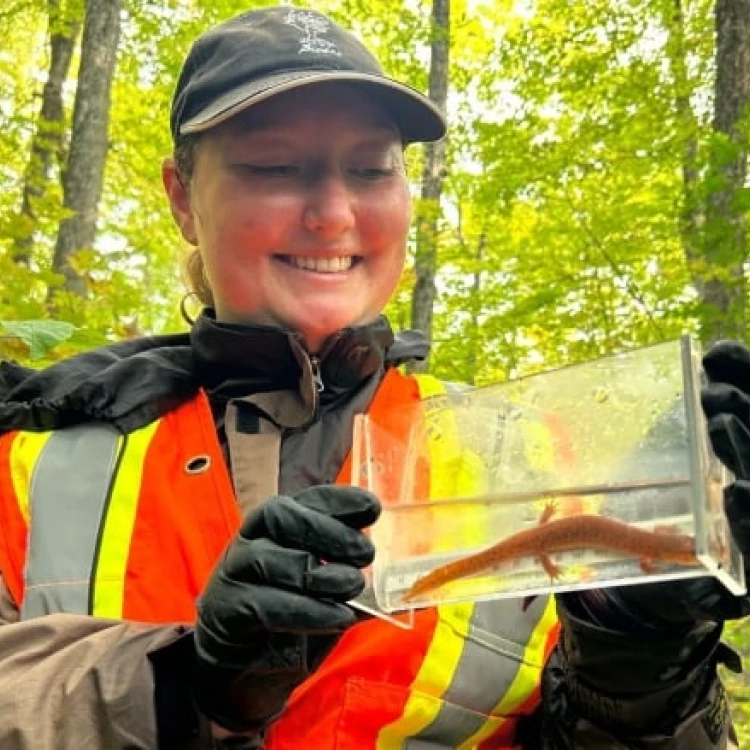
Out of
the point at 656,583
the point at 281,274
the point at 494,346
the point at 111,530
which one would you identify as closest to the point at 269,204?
the point at 281,274

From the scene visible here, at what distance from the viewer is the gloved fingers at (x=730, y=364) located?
1.44 metres

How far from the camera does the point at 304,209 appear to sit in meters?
2.14

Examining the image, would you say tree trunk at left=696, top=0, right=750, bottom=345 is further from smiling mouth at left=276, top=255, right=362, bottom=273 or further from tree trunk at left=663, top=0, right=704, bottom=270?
smiling mouth at left=276, top=255, right=362, bottom=273

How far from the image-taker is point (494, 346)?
41.1 feet

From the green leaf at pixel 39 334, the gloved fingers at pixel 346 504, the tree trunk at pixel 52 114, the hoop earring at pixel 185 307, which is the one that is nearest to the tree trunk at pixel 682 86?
the tree trunk at pixel 52 114

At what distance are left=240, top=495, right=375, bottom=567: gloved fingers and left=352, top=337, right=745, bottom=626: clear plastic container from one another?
0.55 ft

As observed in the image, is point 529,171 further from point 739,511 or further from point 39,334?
point 739,511

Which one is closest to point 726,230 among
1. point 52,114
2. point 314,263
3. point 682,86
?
point 682,86

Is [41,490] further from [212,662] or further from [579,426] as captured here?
[579,426]

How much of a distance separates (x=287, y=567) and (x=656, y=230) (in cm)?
963

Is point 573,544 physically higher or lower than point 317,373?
lower

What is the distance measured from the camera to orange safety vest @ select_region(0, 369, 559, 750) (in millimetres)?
1874

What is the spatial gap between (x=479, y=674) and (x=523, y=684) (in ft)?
0.40

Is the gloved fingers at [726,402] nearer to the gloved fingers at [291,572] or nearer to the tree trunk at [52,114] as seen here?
the gloved fingers at [291,572]
